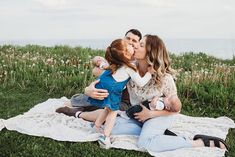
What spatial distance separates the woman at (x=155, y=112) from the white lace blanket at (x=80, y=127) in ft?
0.38

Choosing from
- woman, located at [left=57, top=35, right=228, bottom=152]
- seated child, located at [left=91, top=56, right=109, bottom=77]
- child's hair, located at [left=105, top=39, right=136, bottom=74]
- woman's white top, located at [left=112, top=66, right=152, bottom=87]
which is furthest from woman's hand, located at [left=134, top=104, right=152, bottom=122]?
seated child, located at [left=91, top=56, right=109, bottom=77]

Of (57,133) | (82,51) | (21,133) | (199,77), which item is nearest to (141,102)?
(57,133)

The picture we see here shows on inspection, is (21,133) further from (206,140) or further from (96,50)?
A: (96,50)

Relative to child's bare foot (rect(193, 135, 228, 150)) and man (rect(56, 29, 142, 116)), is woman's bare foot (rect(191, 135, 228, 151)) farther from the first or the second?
man (rect(56, 29, 142, 116))

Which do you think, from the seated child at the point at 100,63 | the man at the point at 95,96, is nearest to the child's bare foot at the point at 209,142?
the man at the point at 95,96

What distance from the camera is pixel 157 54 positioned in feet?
21.2

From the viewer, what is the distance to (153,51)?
6469mm

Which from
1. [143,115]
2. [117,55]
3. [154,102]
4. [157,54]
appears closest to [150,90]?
[154,102]

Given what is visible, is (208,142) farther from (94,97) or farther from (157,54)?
(94,97)

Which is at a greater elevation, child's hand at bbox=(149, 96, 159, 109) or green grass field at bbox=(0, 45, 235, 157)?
child's hand at bbox=(149, 96, 159, 109)

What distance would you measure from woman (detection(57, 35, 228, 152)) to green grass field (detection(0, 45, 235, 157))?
25cm

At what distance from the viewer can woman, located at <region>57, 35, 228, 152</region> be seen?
253 inches

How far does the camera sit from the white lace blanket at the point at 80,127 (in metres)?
6.41

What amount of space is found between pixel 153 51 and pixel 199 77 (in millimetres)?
3371
